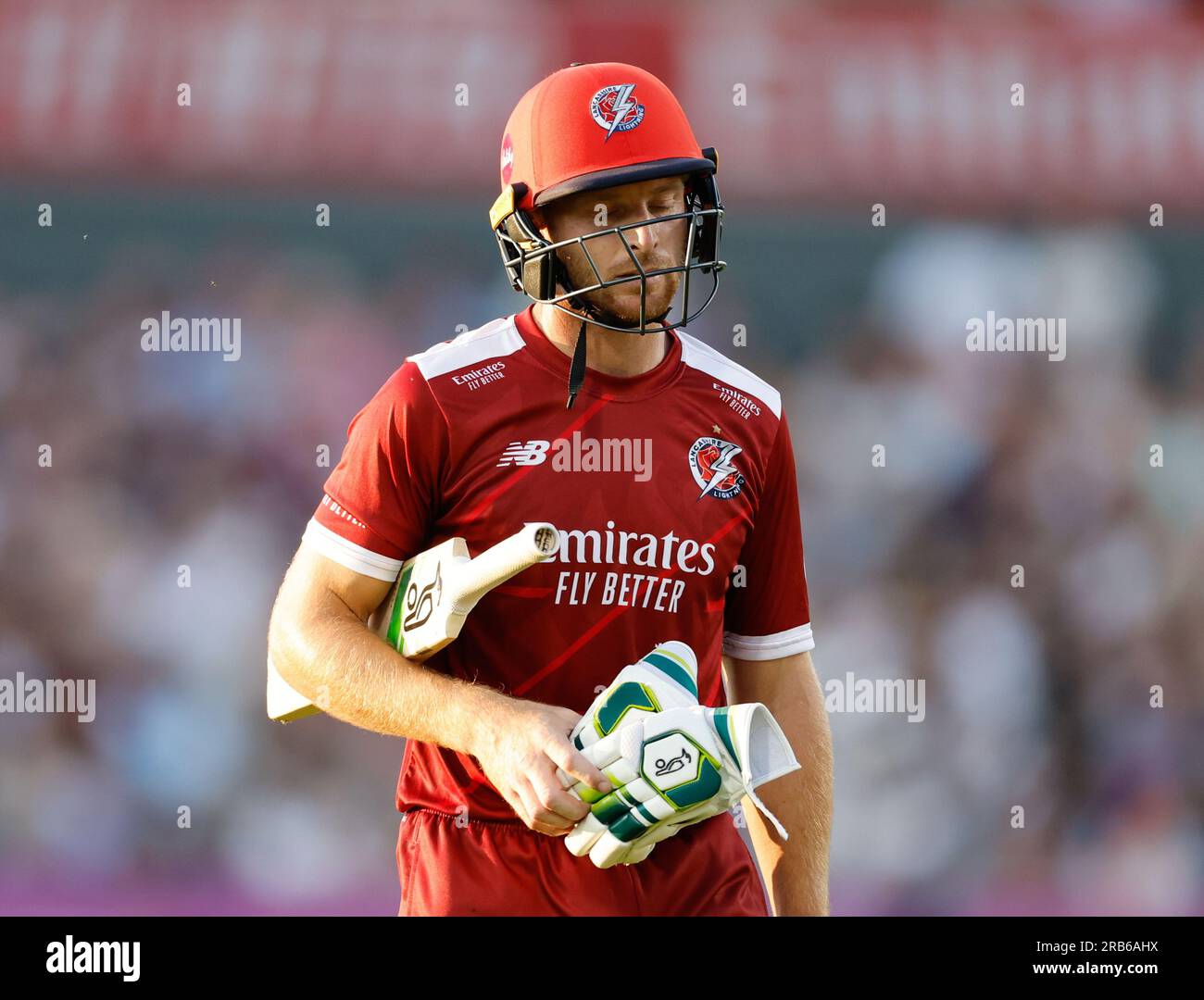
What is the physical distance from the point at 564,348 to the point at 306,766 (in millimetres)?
3201

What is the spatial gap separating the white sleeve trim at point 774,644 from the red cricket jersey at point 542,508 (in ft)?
0.50

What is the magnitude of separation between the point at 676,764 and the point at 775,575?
2.15ft

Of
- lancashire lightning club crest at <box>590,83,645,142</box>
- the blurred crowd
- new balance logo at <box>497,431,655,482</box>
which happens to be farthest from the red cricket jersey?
the blurred crowd

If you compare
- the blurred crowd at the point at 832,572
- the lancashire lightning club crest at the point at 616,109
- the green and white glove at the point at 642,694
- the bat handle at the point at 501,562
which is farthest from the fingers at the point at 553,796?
the blurred crowd at the point at 832,572

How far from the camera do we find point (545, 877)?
8.13ft

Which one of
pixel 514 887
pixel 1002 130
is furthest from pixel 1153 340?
pixel 514 887

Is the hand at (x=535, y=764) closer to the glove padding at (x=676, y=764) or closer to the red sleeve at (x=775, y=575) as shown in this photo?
the glove padding at (x=676, y=764)

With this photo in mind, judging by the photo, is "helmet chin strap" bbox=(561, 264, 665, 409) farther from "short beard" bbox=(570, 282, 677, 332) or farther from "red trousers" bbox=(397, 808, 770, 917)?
"red trousers" bbox=(397, 808, 770, 917)

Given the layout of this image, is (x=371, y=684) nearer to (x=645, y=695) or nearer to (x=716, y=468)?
(x=645, y=695)

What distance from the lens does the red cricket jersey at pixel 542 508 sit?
2510 mm

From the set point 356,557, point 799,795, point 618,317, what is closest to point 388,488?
point 356,557

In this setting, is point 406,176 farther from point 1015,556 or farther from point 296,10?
point 1015,556

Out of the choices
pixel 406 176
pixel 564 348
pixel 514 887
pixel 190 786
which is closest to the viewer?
pixel 514 887

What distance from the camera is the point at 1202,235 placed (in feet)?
20.1
